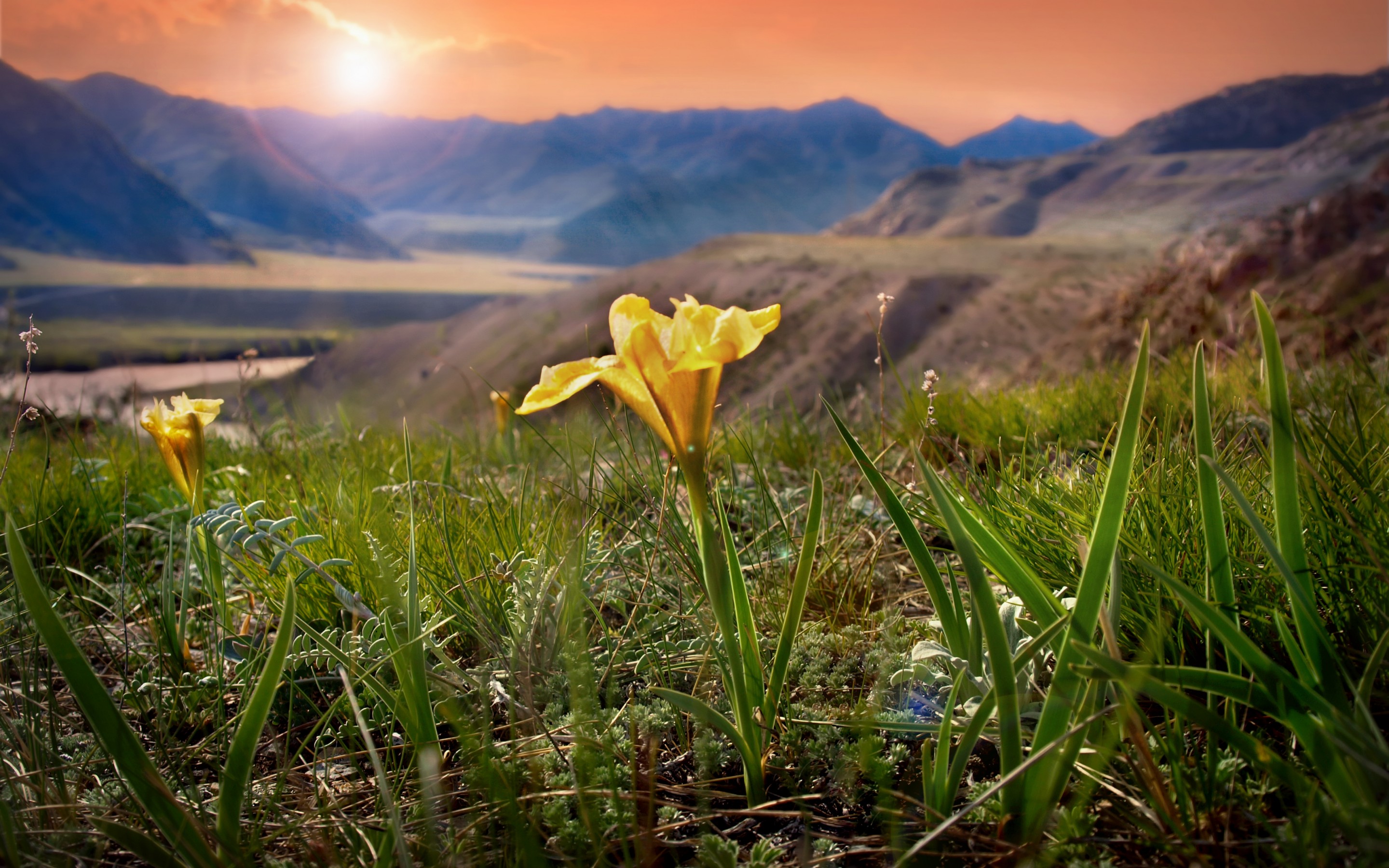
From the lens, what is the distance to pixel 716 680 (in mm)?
1878

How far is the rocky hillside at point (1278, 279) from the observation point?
36.7 feet

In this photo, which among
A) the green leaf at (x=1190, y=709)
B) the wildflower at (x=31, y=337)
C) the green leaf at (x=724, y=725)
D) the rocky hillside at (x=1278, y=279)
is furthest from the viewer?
the rocky hillside at (x=1278, y=279)

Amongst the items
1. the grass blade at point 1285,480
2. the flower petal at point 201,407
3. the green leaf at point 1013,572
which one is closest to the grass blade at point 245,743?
the green leaf at point 1013,572

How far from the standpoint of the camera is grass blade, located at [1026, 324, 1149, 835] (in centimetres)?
122

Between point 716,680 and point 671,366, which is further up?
point 671,366

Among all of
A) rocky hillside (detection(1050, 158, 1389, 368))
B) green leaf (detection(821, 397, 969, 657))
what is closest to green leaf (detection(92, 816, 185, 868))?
green leaf (detection(821, 397, 969, 657))

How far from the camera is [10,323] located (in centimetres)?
389

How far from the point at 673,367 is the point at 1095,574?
0.74 meters

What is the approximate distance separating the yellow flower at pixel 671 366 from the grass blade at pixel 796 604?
24cm

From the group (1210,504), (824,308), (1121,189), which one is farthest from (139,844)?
(1121,189)

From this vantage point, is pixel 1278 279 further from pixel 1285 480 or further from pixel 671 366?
pixel 671 366

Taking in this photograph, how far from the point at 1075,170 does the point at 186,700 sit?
737ft

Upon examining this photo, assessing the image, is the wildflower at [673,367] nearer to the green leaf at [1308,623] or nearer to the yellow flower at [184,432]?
the green leaf at [1308,623]

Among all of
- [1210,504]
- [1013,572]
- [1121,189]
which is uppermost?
[1121,189]
